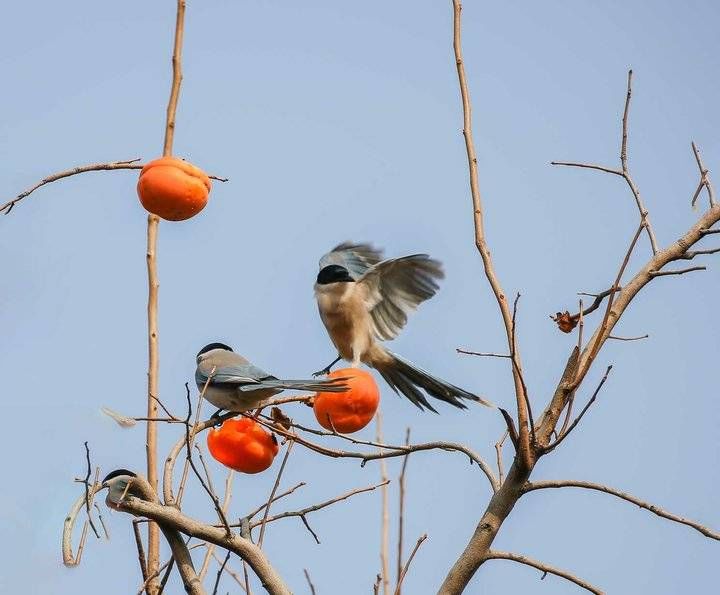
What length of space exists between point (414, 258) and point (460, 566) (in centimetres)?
215

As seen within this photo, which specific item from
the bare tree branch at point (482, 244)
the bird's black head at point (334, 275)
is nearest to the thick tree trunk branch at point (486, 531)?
Result: the bare tree branch at point (482, 244)

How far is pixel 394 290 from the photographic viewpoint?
4328 millimetres

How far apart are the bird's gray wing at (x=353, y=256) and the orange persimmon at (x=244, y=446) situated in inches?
81.7

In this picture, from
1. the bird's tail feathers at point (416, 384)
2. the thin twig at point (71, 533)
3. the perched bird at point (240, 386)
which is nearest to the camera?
the thin twig at point (71, 533)

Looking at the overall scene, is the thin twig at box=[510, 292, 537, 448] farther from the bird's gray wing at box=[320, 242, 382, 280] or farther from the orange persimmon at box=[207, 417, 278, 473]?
the bird's gray wing at box=[320, 242, 382, 280]

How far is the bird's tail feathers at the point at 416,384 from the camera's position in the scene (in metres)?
4.16

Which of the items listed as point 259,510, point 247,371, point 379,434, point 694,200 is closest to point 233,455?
point 259,510

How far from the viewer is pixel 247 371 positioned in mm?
3232

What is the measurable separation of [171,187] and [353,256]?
2192mm

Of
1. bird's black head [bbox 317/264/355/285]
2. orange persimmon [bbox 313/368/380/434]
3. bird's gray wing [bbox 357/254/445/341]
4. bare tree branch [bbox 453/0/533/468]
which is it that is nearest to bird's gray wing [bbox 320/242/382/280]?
bird's black head [bbox 317/264/355/285]

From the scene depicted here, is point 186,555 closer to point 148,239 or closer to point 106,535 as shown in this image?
point 106,535

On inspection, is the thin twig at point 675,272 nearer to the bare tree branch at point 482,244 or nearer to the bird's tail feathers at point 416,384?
the bare tree branch at point 482,244

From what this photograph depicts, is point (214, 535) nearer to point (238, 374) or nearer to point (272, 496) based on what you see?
point (272, 496)

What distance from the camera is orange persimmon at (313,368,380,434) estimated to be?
2.71 meters
